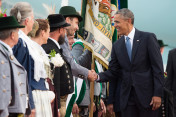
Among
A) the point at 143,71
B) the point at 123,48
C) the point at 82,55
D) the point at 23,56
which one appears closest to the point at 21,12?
the point at 23,56

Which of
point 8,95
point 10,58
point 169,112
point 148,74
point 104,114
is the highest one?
point 10,58

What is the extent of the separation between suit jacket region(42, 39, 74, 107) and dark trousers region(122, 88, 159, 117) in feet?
2.79

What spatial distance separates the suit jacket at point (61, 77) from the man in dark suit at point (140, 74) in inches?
32.7

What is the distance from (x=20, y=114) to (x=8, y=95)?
12.0 inches

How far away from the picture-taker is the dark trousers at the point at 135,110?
16.0ft

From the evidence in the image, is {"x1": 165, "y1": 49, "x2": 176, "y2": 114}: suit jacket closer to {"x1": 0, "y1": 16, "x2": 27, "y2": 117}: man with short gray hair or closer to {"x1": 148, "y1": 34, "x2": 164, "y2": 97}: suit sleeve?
{"x1": 148, "y1": 34, "x2": 164, "y2": 97}: suit sleeve

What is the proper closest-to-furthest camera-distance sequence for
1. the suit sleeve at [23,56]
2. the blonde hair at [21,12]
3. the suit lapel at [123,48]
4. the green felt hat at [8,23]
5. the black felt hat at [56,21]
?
1. the green felt hat at [8,23]
2. the suit sleeve at [23,56]
3. the blonde hair at [21,12]
4. the black felt hat at [56,21]
5. the suit lapel at [123,48]

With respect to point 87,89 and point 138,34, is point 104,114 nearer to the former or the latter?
point 87,89

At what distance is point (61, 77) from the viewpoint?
458cm

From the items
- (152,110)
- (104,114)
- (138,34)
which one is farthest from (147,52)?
(104,114)

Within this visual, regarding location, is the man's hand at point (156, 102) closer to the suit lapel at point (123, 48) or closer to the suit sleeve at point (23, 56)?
the suit lapel at point (123, 48)

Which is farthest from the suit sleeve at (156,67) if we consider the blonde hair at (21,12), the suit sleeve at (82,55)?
the blonde hair at (21,12)

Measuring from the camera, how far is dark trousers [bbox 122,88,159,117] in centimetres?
489

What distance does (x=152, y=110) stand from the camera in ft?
16.1
